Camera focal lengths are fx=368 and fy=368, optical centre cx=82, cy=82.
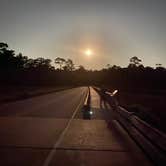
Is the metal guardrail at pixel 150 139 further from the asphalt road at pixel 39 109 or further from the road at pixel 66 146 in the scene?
the asphalt road at pixel 39 109

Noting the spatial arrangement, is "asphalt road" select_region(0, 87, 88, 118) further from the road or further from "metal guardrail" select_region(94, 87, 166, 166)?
"metal guardrail" select_region(94, 87, 166, 166)

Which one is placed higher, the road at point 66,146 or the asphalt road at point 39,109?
the road at point 66,146

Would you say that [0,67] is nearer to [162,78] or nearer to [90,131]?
[162,78]

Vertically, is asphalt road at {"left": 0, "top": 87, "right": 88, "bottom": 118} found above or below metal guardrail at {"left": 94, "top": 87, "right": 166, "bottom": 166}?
below

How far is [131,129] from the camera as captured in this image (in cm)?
1467

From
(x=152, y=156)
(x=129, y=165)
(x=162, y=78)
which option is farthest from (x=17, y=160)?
(x=162, y=78)

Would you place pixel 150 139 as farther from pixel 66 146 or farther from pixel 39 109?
pixel 39 109

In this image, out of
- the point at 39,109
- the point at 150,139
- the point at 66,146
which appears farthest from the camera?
the point at 39,109

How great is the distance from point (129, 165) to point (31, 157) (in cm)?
246

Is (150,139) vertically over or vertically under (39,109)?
over

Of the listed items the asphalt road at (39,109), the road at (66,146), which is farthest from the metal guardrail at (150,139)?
the asphalt road at (39,109)

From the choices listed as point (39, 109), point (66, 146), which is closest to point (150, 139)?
point (66, 146)

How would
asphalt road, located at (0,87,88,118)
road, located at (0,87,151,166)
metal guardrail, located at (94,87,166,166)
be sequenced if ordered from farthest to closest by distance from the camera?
1. asphalt road, located at (0,87,88,118)
2. metal guardrail, located at (94,87,166,166)
3. road, located at (0,87,151,166)

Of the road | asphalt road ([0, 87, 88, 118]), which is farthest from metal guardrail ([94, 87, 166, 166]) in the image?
asphalt road ([0, 87, 88, 118])
